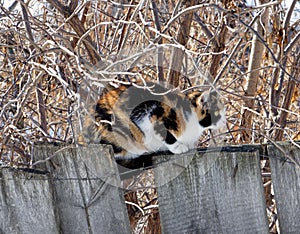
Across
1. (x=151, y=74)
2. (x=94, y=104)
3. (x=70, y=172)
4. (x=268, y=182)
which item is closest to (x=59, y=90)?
(x=151, y=74)

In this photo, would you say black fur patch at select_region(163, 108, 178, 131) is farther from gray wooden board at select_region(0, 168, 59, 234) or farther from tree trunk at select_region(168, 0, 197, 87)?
gray wooden board at select_region(0, 168, 59, 234)

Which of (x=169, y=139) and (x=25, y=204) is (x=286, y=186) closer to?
(x=25, y=204)

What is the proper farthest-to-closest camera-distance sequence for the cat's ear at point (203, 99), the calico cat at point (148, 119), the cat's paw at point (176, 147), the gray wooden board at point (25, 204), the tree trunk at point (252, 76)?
1. the tree trunk at point (252, 76)
2. the cat's ear at point (203, 99)
3. the cat's paw at point (176, 147)
4. the calico cat at point (148, 119)
5. the gray wooden board at point (25, 204)

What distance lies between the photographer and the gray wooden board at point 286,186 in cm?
157

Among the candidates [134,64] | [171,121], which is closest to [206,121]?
[171,121]

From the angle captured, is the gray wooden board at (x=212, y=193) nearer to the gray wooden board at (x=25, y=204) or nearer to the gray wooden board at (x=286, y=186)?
A: the gray wooden board at (x=286, y=186)

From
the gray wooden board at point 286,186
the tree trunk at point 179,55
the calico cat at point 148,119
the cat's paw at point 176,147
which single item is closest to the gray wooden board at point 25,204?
the gray wooden board at point 286,186

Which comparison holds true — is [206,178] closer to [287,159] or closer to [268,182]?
[287,159]

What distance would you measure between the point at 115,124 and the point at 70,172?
798 millimetres

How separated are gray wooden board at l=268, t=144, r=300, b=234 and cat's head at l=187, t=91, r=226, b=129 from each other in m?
1.02

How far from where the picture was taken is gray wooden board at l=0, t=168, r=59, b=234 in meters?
1.51

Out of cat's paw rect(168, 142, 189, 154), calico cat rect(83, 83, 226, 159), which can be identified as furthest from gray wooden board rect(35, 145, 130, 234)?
cat's paw rect(168, 142, 189, 154)

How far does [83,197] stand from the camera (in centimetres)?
157

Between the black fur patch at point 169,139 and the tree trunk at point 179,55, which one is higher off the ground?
the tree trunk at point 179,55
